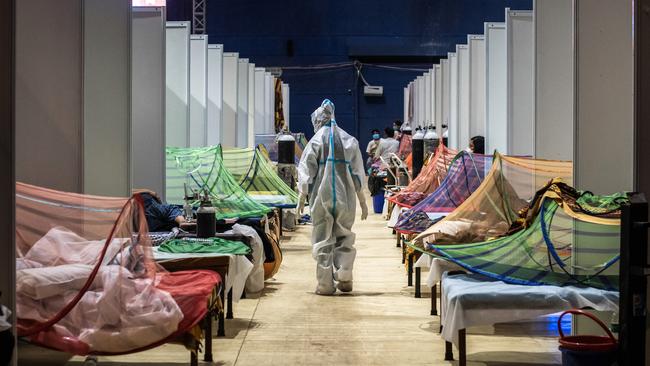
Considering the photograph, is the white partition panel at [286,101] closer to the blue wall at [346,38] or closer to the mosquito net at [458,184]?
the blue wall at [346,38]

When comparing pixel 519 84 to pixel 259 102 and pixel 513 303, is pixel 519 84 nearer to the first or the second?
pixel 513 303

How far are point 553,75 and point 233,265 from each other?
3.33 meters

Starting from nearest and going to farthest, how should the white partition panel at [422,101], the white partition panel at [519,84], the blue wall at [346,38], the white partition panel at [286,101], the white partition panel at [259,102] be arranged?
the white partition panel at [519,84], the white partition panel at [259,102], the white partition panel at [422,101], the white partition panel at [286,101], the blue wall at [346,38]

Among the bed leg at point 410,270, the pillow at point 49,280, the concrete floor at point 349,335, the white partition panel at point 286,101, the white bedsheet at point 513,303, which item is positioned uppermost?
the white partition panel at point 286,101

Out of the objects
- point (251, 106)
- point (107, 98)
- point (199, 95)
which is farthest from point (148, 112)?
point (251, 106)

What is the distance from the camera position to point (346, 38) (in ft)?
96.1

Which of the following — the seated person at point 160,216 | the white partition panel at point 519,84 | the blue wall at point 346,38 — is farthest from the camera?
the blue wall at point 346,38

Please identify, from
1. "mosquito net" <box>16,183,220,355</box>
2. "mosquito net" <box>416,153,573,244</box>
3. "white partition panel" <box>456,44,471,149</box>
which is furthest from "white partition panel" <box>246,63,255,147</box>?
"mosquito net" <box>16,183,220,355</box>

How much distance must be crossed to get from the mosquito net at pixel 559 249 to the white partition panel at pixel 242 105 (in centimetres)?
1060

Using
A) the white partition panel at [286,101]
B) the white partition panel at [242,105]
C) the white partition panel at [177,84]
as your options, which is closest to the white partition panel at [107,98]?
the white partition panel at [177,84]

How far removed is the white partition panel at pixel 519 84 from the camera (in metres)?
10.1

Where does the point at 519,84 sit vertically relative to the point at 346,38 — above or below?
below

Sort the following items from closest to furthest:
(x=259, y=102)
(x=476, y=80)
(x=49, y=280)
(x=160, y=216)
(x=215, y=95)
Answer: (x=49, y=280)
(x=160, y=216)
(x=476, y=80)
(x=215, y=95)
(x=259, y=102)

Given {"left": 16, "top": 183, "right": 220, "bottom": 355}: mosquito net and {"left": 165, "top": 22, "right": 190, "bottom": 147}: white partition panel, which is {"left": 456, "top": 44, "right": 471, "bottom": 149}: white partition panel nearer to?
{"left": 165, "top": 22, "right": 190, "bottom": 147}: white partition panel
